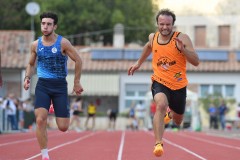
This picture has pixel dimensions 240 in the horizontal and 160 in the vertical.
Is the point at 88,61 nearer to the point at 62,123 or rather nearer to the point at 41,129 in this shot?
the point at 62,123

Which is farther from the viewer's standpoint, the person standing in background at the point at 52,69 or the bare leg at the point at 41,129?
the person standing in background at the point at 52,69

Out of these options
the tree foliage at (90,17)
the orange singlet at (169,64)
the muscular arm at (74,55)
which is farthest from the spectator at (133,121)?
the muscular arm at (74,55)

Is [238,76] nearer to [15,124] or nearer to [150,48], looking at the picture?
[15,124]

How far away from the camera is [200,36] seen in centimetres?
6775

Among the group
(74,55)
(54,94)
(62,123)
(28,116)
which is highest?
(74,55)

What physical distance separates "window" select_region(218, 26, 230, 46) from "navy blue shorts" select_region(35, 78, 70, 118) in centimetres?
5628

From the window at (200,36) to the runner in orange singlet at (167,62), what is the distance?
183 feet

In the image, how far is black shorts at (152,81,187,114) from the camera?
1179 centimetres

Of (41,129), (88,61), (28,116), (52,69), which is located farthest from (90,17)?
(41,129)

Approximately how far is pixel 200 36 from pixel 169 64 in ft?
185

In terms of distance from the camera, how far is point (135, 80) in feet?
176

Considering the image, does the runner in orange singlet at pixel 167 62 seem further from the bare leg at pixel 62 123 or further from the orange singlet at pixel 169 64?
the bare leg at pixel 62 123

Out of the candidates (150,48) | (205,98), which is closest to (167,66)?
(150,48)

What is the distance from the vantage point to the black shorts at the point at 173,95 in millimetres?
11788
